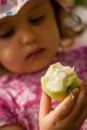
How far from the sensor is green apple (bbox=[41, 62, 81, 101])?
0.89m

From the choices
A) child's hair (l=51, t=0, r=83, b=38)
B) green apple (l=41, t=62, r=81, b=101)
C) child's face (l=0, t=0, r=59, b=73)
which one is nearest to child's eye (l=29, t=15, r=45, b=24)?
child's face (l=0, t=0, r=59, b=73)

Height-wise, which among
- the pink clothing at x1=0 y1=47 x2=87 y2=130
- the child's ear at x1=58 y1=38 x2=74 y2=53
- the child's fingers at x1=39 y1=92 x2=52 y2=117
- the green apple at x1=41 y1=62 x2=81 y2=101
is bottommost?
the child's ear at x1=58 y1=38 x2=74 y2=53

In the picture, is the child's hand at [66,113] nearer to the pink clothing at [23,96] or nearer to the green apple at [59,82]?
the green apple at [59,82]

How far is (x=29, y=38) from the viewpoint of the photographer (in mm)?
1219

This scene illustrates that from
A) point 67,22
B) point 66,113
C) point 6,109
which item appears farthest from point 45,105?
point 67,22

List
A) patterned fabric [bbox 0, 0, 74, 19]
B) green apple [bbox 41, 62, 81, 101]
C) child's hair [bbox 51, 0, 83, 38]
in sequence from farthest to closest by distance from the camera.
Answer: child's hair [bbox 51, 0, 83, 38]
patterned fabric [bbox 0, 0, 74, 19]
green apple [bbox 41, 62, 81, 101]

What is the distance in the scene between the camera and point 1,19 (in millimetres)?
1210

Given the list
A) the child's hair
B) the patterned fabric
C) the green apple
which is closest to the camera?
the green apple

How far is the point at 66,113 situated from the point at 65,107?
0.02 metres

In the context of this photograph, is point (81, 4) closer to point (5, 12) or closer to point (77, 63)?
point (77, 63)

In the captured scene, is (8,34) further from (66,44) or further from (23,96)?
(66,44)

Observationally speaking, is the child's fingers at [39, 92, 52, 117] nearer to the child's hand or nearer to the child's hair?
the child's hand

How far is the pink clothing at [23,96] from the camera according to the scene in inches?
48.2

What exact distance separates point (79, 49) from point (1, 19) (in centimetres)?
37
